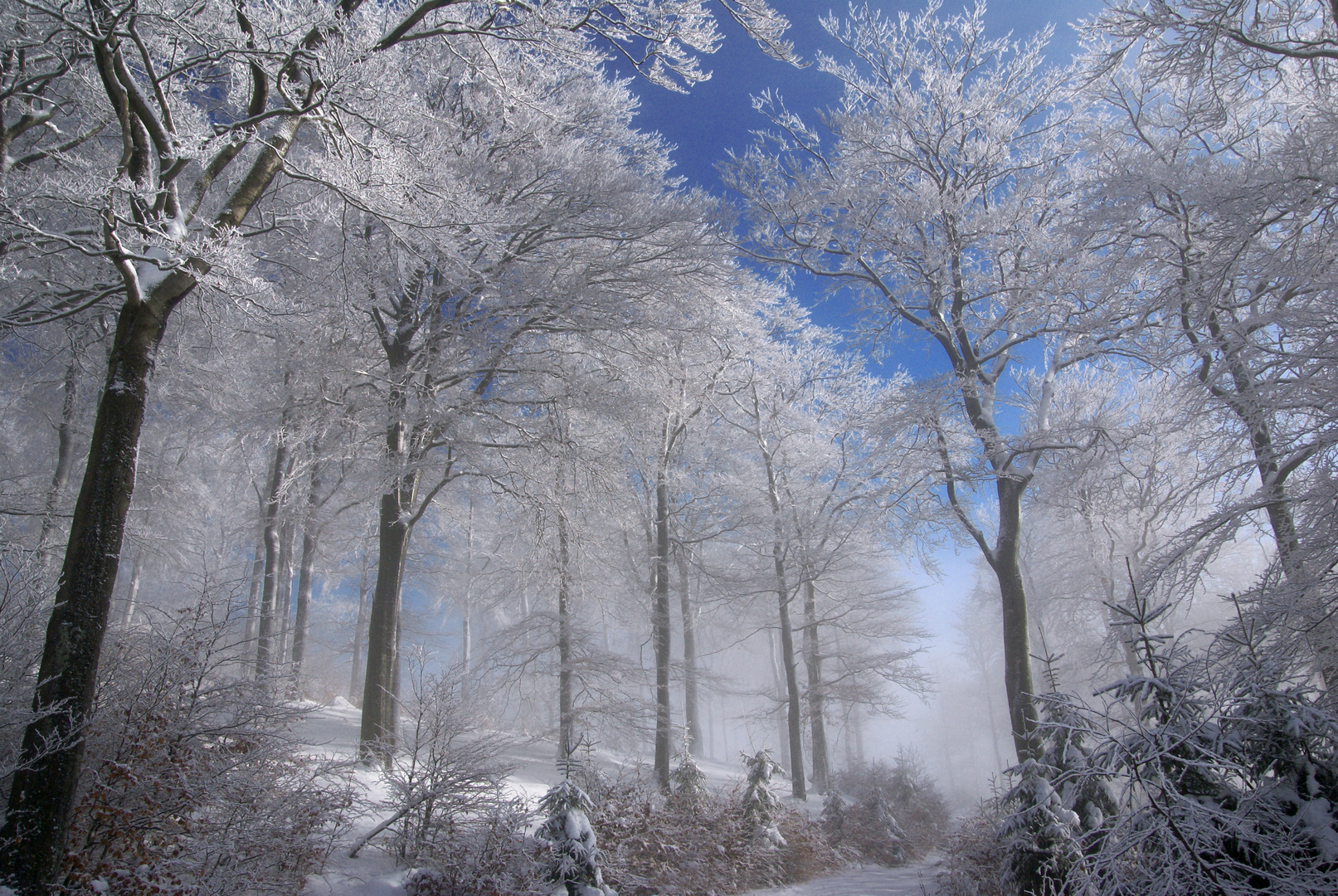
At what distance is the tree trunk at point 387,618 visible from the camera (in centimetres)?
829

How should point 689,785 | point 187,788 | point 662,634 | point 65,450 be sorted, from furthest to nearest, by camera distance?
point 662,634
point 65,450
point 689,785
point 187,788

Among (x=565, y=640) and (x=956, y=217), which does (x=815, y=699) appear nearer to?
(x=565, y=640)

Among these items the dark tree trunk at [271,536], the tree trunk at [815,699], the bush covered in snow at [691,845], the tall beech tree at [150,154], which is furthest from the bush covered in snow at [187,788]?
the tree trunk at [815,699]

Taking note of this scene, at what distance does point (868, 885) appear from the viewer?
8.39 metres

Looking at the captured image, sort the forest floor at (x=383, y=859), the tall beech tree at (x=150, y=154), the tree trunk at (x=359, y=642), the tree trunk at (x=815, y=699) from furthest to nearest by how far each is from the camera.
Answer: the tree trunk at (x=359, y=642) → the tree trunk at (x=815, y=699) → the forest floor at (x=383, y=859) → the tall beech tree at (x=150, y=154)

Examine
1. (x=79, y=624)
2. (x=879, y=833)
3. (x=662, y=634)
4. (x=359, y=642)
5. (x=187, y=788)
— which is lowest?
(x=879, y=833)

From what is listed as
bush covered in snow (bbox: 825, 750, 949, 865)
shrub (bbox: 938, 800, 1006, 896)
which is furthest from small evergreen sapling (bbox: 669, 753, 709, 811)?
shrub (bbox: 938, 800, 1006, 896)

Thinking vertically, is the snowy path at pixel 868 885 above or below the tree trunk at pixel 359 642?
below

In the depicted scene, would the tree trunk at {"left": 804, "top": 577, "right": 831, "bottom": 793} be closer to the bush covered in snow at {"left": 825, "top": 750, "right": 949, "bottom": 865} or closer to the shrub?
the bush covered in snow at {"left": 825, "top": 750, "right": 949, "bottom": 865}

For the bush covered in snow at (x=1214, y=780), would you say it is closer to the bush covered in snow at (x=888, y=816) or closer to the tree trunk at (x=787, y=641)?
the bush covered in snow at (x=888, y=816)

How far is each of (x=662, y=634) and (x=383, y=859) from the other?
7.10 metres

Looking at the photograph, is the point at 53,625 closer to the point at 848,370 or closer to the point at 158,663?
the point at 158,663

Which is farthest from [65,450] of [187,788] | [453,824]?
[453,824]

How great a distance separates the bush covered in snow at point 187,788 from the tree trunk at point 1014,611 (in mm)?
7812
